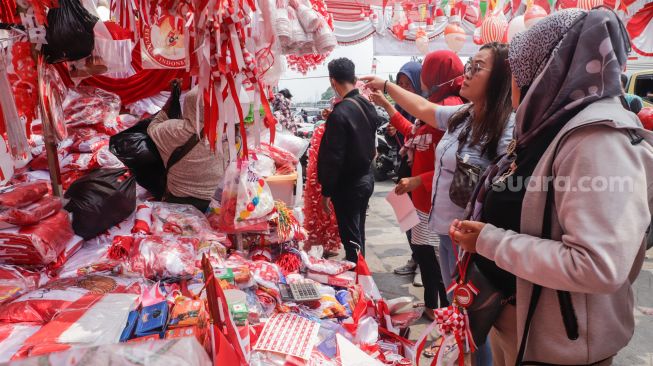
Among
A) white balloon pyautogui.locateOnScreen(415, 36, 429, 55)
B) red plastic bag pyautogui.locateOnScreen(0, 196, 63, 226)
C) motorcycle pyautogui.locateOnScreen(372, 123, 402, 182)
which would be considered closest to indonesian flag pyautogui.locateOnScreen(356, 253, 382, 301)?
red plastic bag pyautogui.locateOnScreen(0, 196, 63, 226)

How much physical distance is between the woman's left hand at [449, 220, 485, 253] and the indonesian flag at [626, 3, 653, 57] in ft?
34.0

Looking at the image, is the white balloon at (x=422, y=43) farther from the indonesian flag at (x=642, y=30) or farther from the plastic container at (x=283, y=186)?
the plastic container at (x=283, y=186)

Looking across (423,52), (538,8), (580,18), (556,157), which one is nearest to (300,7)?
(580,18)

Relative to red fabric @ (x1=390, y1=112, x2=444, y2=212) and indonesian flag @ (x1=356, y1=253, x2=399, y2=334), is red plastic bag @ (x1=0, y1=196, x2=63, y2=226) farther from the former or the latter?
red fabric @ (x1=390, y1=112, x2=444, y2=212)

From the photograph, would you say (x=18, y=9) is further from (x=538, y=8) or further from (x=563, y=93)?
(x=538, y=8)

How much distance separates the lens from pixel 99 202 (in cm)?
216

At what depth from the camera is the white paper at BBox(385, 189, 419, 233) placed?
2.40 m

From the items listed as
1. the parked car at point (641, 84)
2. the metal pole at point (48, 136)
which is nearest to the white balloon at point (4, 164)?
the metal pole at point (48, 136)

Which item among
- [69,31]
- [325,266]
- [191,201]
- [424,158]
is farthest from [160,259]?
[424,158]

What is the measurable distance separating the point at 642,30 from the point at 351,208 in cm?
980

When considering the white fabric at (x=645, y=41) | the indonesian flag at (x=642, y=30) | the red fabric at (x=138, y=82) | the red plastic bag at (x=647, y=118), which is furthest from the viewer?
the white fabric at (x=645, y=41)

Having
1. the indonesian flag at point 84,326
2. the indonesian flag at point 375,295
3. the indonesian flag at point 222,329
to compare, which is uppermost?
the indonesian flag at point 222,329

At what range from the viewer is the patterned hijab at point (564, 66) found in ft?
3.29

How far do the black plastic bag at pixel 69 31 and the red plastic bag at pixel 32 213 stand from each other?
700 mm
